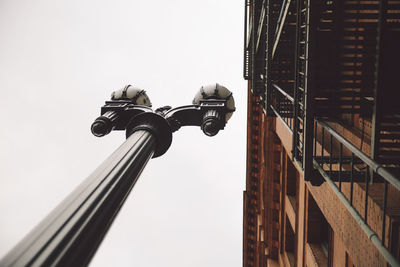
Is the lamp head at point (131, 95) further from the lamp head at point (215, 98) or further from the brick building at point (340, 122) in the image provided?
the brick building at point (340, 122)

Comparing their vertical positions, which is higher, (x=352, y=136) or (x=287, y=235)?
(x=352, y=136)

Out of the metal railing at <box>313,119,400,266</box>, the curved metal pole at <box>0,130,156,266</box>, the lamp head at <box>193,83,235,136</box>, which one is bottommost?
the metal railing at <box>313,119,400,266</box>

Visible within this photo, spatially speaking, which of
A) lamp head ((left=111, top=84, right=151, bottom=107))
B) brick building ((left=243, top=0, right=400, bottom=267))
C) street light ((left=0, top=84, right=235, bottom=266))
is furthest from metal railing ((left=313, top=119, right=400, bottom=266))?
lamp head ((left=111, top=84, right=151, bottom=107))

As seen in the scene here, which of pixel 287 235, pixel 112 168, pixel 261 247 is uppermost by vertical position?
pixel 112 168

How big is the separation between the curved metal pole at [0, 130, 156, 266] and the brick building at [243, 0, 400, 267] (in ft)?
9.60

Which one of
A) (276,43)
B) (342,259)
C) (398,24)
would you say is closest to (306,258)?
(342,259)

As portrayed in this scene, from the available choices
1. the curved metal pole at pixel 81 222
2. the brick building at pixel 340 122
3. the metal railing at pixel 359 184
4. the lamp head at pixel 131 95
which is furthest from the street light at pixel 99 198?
the brick building at pixel 340 122

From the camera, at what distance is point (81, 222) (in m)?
2.44

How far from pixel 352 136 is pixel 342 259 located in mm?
3404

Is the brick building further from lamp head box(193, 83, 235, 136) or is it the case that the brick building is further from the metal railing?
lamp head box(193, 83, 235, 136)

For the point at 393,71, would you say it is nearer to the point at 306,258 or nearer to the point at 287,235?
the point at 306,258

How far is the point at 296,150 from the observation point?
6.89 meters

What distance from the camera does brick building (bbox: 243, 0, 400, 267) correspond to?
4477 mm

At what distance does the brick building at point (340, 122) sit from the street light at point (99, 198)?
7.12ft
